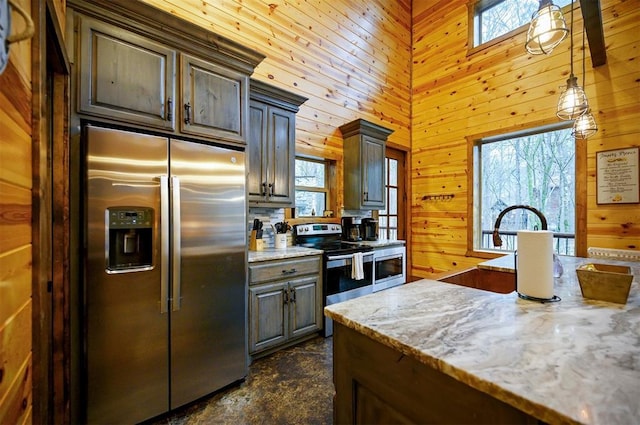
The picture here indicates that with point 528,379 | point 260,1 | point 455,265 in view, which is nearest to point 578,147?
point 455,265

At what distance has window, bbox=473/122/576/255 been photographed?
3344 millimetres

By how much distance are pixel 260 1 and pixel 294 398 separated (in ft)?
12.7

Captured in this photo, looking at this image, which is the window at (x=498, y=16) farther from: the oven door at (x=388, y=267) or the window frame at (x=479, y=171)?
the oven door at (x=388, y=267)

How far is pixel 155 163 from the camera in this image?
168cm

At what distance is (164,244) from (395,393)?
150cm

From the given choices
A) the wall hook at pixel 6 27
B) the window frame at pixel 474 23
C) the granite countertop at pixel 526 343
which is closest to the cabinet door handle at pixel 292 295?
the granite countertop at pixel 526 343

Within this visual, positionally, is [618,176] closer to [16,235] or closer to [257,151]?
[257,151]

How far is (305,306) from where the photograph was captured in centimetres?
262

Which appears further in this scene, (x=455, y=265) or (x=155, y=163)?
(x=455, y=265)

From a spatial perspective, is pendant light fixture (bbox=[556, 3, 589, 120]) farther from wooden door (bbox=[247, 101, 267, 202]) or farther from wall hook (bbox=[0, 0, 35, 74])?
wall hook (bbox=[0, 0, 35, 74])

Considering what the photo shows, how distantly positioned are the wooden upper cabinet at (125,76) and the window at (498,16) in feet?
14.1

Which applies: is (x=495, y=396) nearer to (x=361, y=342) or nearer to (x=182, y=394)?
(x=361, y=342)

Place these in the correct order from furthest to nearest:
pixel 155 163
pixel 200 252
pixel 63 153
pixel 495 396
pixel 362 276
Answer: pixel 362 276 → pixel 200 252 → pixel 155 163 → pixel 63 153 → pixel 495 396

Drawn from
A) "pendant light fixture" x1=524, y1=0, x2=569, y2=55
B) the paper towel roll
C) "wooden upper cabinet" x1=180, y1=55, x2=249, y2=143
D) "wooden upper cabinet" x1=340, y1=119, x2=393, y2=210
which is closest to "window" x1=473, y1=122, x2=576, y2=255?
"wooden upper cabinet" x1=340, y1=119, x2=393, y2=210
